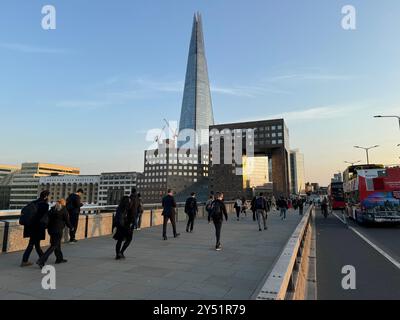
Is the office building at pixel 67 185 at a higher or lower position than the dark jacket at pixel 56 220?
higher

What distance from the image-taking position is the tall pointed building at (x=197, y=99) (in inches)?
6270

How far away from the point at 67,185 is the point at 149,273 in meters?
149

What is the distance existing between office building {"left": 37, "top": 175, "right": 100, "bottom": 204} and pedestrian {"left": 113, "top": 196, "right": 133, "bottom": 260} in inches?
5125

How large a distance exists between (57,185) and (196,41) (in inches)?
4716

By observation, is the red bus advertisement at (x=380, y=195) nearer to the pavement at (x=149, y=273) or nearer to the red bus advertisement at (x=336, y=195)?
the pavement at (x=149, y=273)

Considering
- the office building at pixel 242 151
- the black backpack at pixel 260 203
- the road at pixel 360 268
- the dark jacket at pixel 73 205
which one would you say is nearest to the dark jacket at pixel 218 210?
the road at pixel 360 268

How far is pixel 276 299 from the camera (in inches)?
112

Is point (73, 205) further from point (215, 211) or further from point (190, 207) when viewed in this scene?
point (190, 207)

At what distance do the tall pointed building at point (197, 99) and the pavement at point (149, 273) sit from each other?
484 ft

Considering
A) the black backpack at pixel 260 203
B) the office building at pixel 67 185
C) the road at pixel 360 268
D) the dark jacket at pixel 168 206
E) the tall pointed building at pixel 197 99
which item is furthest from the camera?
the tall pointed building at pixel 197 99

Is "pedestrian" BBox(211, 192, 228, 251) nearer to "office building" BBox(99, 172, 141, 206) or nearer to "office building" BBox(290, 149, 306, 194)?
"office building" BBox(99, 172, 141, 206)

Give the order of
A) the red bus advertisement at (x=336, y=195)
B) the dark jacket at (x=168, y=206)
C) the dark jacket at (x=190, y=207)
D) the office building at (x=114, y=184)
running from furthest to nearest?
the office building at (x=114, y=184)
the red bus advertisement at (x=336, y=195)
the dark jacket at (x=190, y=207)
the dark jacket at (x=168, y=206)
